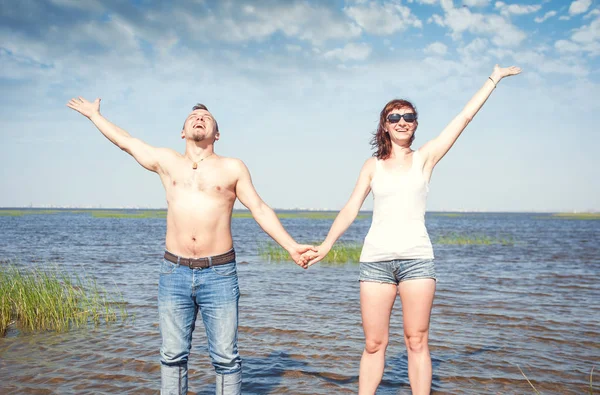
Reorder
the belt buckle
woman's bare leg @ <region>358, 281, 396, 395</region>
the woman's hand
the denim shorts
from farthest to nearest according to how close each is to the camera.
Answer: the woman's hand
woman's bare leg @ <region>358, 281, 396, 395</region>
the denim shorts
the belt buckle

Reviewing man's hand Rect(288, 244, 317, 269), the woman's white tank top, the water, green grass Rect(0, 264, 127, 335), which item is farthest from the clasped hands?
green grass Rect(0, 264, 127, 335)

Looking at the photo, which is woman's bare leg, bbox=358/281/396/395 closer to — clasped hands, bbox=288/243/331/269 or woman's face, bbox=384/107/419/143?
clasped hands, bbox=288/243/331/269

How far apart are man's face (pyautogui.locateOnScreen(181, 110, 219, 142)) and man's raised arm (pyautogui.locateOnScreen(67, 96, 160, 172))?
43 cm

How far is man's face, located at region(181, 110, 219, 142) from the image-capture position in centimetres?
482

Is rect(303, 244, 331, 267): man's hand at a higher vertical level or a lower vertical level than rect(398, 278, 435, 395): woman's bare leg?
higher

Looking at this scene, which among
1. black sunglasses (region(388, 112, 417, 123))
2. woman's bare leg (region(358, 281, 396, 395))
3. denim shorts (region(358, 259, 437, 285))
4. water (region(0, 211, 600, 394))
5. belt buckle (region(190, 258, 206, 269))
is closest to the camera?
belt buckle (region(190, 258, 206, 269))

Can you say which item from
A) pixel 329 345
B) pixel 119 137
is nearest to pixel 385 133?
pixel 119 137

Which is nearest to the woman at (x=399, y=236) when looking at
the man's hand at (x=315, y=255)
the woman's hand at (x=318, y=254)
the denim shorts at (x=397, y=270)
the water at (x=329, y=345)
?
the denim shorts at (x=397, y=270)

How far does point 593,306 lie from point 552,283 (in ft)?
15.0

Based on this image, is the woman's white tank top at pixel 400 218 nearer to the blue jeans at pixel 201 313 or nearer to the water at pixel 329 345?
the blue jeans at pixel 201 313

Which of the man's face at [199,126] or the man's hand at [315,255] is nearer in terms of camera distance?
the man's face at [199,126]

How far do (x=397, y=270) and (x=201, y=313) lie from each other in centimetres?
197

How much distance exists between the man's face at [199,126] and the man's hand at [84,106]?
1.30 metres

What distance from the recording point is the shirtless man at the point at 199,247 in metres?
4.65
